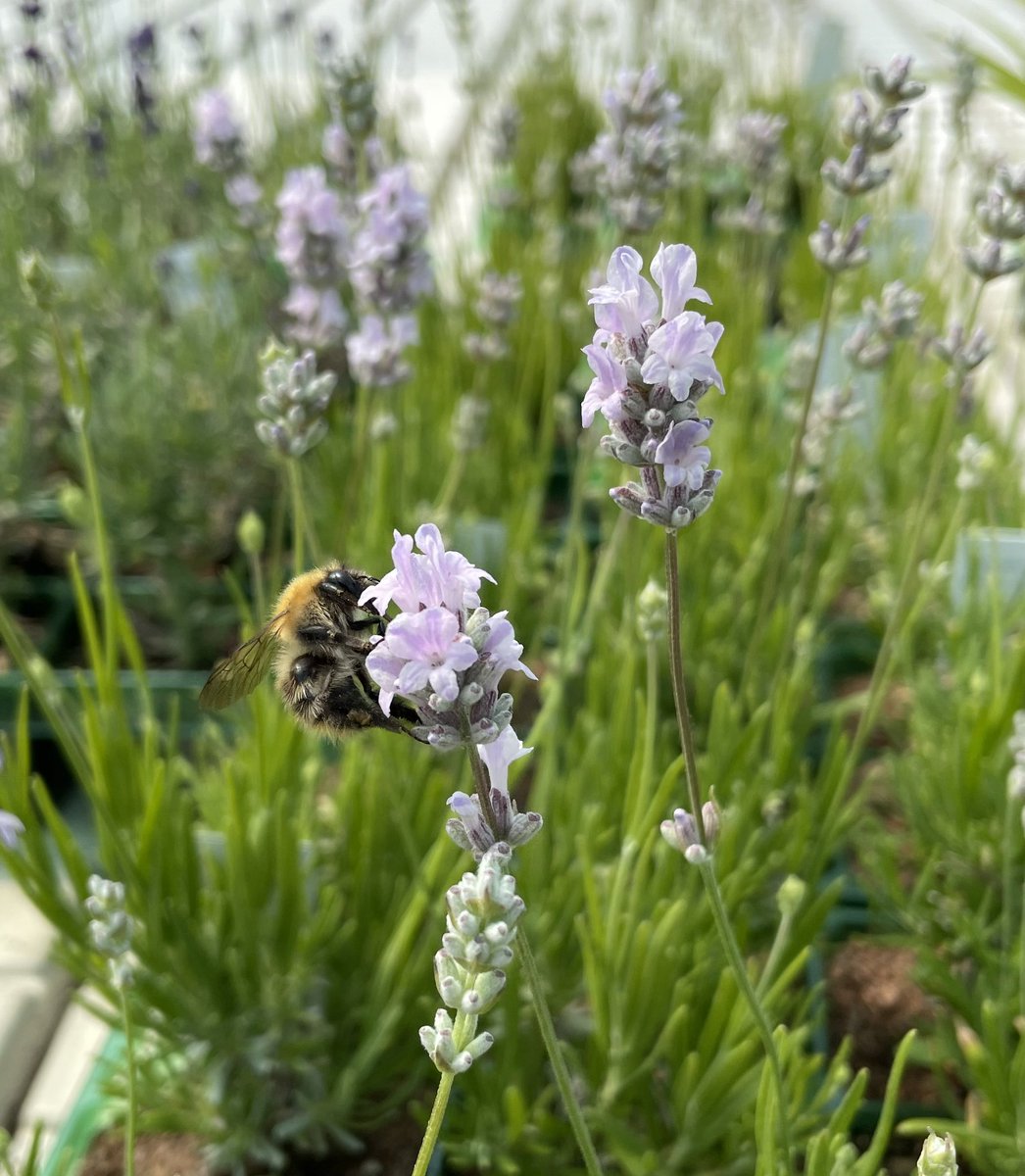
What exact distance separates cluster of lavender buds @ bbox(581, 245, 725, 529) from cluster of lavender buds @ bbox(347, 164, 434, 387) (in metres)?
0.79

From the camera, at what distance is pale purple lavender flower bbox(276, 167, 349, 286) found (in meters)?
1.52

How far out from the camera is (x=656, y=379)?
62cm

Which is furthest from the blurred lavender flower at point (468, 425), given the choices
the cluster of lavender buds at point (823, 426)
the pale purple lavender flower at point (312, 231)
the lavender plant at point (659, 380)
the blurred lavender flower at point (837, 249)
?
the lavender plant at point (659, 380)

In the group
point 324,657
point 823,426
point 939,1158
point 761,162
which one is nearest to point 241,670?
point 324,657

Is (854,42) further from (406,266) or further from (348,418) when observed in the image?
(406,266)

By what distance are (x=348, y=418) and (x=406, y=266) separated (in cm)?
97

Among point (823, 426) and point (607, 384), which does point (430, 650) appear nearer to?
point (607, 384)

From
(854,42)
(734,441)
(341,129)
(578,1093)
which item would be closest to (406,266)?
(341,129)

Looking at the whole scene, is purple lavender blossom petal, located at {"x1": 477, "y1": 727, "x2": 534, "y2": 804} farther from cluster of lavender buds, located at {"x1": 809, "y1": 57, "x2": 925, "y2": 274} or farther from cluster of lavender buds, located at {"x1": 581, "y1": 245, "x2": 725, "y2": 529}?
cluster of lavender buds, located at {"x1": 809, "y1": 57, "x2": 925, "y2": 274}

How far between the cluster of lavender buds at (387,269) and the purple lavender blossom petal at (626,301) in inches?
31.4

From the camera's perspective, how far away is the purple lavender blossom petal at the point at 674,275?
25.2 inches

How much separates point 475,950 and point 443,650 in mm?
152

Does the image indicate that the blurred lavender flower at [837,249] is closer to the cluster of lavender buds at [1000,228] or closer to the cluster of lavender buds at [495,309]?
the cluster of lavender buds at [1000,228]

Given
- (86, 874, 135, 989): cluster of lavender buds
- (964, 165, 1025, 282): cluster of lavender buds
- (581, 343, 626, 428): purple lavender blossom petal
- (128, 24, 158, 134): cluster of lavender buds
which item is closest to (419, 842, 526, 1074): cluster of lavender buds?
(581, 343, 626, 428): purple lavender blossom petal
